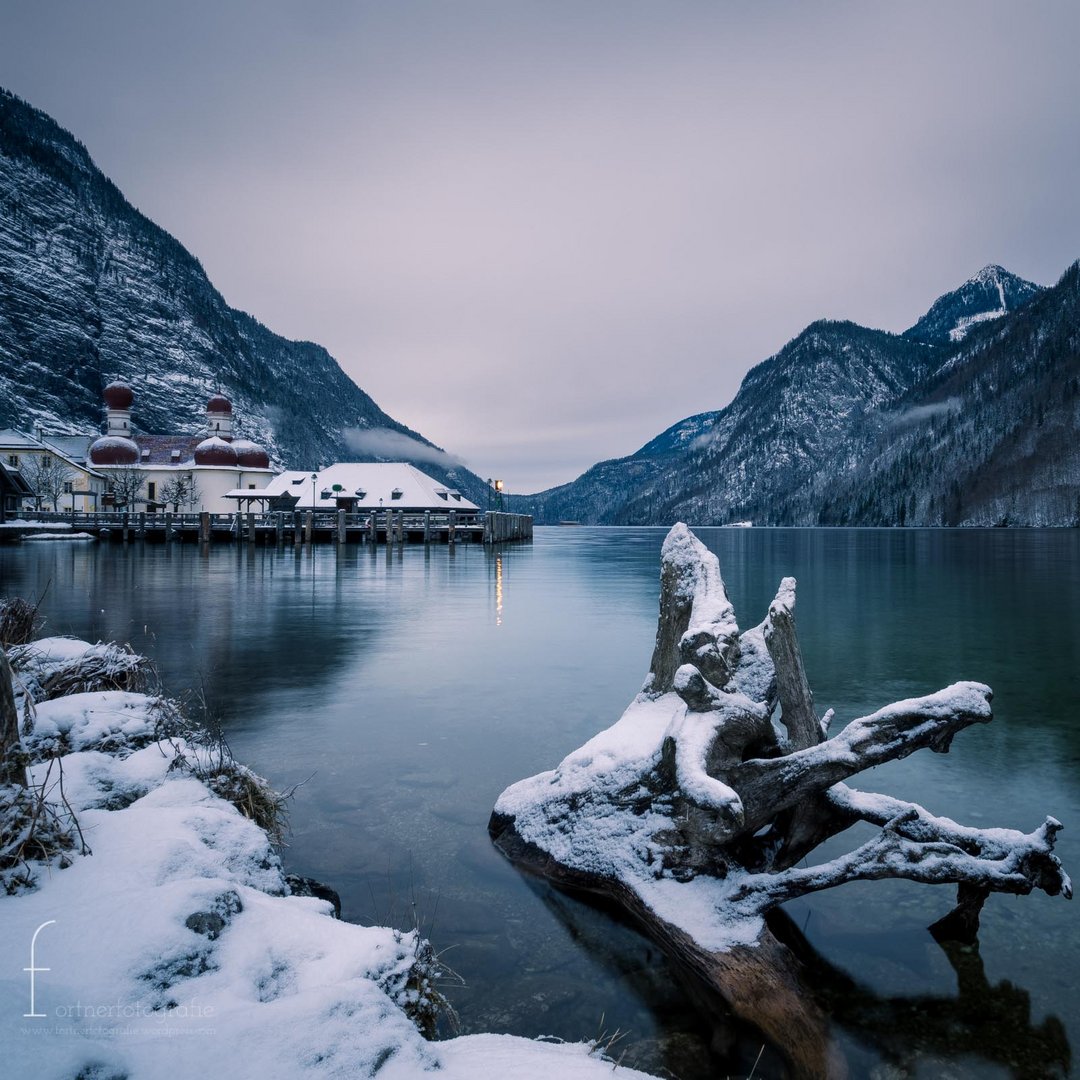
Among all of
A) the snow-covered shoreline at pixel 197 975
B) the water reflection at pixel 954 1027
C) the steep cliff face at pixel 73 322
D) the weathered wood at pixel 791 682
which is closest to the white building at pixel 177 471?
the steep cliff face at pixel 73 322

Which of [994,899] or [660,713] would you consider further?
[660,713]

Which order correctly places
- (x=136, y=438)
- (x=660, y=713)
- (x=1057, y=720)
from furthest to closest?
(x=136, y=438)
(x=1057, y=720)
(x=660, y=713)

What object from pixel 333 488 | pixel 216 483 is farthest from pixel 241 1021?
pixel 216 483

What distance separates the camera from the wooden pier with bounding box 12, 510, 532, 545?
62.8 metres

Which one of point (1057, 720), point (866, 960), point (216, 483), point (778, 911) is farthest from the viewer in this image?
point (216, 483)

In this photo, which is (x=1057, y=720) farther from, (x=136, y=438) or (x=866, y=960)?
(x=136, y=438)

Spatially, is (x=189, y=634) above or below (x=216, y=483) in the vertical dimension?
below

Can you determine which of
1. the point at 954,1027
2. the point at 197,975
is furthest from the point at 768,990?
the point at 197,975

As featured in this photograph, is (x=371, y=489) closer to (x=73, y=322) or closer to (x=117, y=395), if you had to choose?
(x=117, y=395)

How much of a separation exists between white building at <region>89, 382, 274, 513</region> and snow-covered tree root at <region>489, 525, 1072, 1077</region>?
95.7 meters

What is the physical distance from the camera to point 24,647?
746cm

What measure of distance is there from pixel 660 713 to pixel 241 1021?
4.75m

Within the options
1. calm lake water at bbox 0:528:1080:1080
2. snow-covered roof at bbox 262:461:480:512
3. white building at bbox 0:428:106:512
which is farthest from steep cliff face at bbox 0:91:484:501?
calm lake water at bbox 0:528:1080:1080

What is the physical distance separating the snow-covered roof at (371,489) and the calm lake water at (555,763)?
56.1 metres
